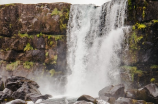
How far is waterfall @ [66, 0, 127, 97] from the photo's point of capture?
16859mm

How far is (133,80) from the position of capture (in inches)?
605

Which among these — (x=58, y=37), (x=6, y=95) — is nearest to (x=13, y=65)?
(x=58, y=37)

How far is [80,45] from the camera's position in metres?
20.3

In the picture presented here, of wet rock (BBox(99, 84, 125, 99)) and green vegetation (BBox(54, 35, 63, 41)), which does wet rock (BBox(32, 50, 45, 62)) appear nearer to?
green vegetation (BBox(54, 35, 63, 41))

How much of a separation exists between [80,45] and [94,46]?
1.81m

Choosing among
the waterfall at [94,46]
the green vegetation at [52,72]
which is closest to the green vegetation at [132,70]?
the waterfall at [94,46]

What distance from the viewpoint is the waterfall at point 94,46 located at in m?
16.9

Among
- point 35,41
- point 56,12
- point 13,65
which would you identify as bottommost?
point 13,65

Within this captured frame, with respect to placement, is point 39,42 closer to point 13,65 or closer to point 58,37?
point 58,37

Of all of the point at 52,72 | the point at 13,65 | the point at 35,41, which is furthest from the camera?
the point at 35,41

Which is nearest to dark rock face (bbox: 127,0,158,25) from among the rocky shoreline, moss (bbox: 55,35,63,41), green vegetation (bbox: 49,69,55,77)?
the rocky shoreline

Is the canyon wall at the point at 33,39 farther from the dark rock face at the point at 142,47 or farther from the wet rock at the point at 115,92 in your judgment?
the wet rock at the point at 115,92

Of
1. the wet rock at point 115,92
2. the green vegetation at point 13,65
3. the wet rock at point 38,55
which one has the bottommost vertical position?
the wet rock at point 115,92

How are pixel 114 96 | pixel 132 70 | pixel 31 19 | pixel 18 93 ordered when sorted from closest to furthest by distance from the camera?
pixel 114 96
pixel 18 93
pixel 132 70
pixel 31 19
